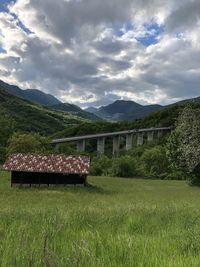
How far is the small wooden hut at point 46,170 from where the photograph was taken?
54.5 metres

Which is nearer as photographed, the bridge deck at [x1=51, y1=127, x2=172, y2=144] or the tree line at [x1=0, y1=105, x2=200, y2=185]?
the tree line at [x1=0, y1=105, x2=200, y2=185]

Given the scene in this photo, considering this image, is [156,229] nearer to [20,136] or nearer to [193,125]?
[193,125]

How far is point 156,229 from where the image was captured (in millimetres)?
6305

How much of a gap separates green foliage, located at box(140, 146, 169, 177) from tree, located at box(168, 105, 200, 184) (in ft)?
114

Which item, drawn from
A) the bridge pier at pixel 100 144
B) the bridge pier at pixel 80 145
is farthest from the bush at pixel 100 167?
the bridge pier at pixel 100 144

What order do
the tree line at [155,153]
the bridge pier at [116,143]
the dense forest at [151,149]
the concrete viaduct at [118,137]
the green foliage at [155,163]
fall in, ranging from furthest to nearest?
the bridge pier at [116,143] → the concrete viaduct at [118,137] → the green foliage at [155,163] → the dense forest at [151,149] → the tree line at [155,153]

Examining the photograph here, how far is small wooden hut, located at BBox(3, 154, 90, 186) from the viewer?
2145 inches

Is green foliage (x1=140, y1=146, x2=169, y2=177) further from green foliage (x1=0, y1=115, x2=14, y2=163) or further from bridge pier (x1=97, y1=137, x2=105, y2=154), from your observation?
bridge pier (x1=97, y1=137, x2=105, y2=154)

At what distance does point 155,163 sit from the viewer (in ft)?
329

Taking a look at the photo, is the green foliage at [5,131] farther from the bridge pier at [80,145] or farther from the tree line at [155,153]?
the bridge pier at [80,145]

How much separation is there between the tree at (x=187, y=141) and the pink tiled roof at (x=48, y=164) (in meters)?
14.4

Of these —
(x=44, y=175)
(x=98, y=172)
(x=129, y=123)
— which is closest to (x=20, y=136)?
(x=98, y=172)

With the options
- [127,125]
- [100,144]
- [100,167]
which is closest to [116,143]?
[100,144]

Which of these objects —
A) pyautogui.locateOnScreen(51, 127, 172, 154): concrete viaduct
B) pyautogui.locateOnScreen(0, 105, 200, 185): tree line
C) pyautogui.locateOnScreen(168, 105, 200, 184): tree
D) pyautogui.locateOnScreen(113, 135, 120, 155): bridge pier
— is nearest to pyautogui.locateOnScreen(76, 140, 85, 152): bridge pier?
pyautogui.locateOnScreen(51, 127, 172, 154): concrete viaduct
